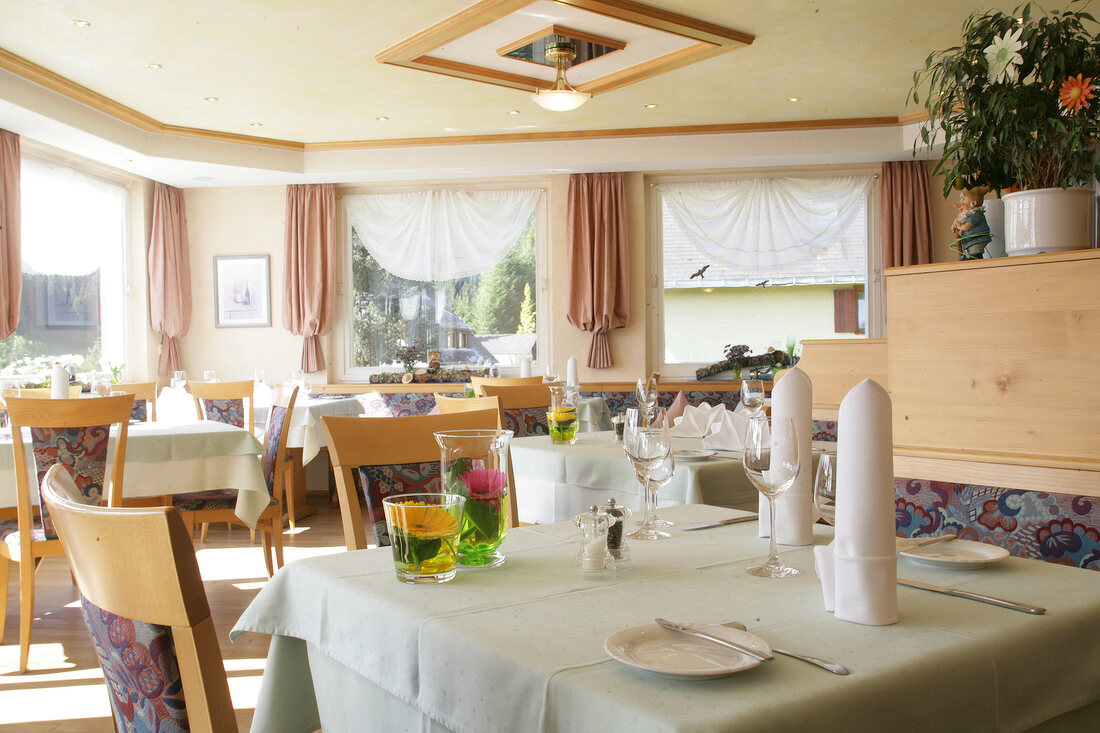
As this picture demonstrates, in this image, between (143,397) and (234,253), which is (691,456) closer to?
(143,397)

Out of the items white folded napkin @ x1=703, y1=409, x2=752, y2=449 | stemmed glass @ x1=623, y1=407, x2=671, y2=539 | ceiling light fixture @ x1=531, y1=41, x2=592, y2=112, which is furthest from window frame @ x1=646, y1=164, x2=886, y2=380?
stemmed glass @ x1=623, y1=407, x2=671, y2=539

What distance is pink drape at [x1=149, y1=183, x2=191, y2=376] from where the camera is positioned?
750cm

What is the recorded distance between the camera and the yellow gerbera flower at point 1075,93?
1793 mm

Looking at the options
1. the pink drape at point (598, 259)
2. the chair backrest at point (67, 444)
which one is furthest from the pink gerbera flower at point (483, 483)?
the pink drape at point (598, 259)

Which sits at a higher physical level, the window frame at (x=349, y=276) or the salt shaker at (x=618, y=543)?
the window frame at (x=349, y=276)

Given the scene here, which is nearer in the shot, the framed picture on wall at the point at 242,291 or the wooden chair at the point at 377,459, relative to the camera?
the wooden chair at the point at 377,459

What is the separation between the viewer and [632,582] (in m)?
1.20

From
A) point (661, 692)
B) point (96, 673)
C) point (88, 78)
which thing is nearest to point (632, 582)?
point (661, 692)

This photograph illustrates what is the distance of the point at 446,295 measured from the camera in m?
7.93

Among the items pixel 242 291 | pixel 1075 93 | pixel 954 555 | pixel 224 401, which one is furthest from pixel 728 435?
pixel 242 291

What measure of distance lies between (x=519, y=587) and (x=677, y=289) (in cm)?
678

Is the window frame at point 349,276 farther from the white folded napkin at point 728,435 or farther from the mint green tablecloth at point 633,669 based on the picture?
the mint green tablecloth at point 633,669

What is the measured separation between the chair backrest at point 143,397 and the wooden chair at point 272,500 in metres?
1.46

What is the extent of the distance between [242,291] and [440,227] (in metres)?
1.86
